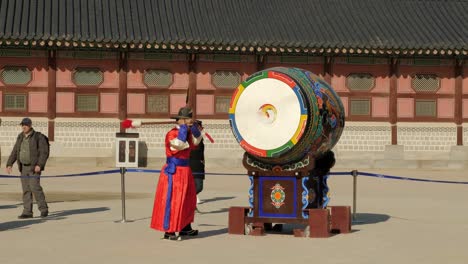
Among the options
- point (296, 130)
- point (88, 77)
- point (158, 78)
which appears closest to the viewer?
point (296, 130)

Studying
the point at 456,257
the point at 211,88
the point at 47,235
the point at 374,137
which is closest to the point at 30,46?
the point at 211,88

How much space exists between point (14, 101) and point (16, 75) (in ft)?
2.36

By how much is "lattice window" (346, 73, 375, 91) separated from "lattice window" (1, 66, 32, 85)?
29.7ft

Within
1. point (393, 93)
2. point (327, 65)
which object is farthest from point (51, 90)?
point (393, 93)

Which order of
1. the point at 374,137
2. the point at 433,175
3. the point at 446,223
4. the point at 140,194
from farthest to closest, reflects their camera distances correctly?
the point at 374,137 < the point at 433,175 < the point at 140,194 < the point at 446,223

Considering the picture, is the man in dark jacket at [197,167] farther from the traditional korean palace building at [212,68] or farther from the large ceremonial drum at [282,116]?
the traditional korean palace building at [212,68]

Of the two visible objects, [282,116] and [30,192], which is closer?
[282,116]

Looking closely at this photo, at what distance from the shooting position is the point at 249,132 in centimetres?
1105

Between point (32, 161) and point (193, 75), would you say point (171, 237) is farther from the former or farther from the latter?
point (193, 75)

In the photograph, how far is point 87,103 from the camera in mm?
26562

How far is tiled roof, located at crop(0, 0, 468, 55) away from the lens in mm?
25688

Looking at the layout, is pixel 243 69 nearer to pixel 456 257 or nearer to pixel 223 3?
pixel 223 3

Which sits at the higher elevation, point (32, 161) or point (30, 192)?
point (32, 161)

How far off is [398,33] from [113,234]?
18.2 m
